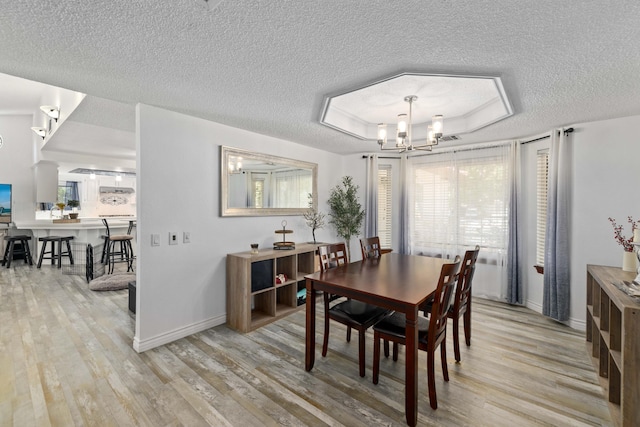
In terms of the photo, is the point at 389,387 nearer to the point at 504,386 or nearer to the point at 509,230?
the point at 504,386

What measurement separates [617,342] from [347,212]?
341 centimetres

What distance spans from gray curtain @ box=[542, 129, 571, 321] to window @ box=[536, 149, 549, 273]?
334 millimetres

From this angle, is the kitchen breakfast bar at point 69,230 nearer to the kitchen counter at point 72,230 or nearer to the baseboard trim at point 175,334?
the kitchen counter at point 72,230

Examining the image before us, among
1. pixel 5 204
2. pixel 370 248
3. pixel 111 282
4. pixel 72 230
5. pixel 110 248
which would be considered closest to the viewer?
pixel 370 248

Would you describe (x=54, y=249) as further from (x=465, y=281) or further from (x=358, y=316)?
(x=465, y=281)

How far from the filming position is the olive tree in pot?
4.79m

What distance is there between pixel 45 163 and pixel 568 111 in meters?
9.85

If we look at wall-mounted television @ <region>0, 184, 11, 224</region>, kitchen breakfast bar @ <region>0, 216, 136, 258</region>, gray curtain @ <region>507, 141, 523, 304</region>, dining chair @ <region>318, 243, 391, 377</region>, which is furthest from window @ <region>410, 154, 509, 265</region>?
wall-mounted television @ <region>0, 184, 11, 224</region>

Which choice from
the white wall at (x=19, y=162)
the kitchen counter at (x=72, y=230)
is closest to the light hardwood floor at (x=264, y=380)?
the kitchen counter at (x=72, y=230)

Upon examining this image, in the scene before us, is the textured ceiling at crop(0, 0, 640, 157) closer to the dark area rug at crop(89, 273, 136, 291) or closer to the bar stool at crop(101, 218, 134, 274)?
the dark area rug at crop(89, 273, 136, 291)

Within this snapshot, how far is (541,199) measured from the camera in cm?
375

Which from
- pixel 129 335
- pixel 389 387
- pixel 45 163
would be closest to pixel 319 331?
pixel 389 387

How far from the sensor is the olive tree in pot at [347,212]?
15.7ft

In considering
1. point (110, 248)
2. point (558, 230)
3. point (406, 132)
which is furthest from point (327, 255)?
point (110, 248)
